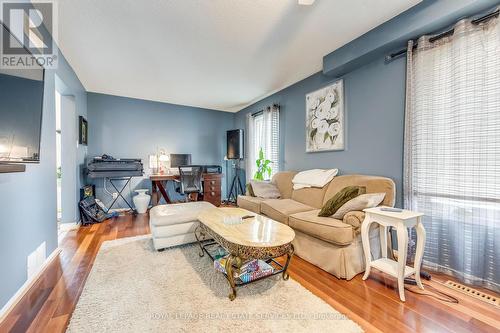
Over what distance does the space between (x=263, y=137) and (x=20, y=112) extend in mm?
3704

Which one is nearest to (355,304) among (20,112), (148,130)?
(20,112)

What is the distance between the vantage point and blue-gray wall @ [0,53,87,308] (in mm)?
1473

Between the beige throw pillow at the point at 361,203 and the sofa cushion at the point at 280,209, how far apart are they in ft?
1.92

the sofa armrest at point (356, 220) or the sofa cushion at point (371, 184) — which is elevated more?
the sofa cushion at point (371, 184)

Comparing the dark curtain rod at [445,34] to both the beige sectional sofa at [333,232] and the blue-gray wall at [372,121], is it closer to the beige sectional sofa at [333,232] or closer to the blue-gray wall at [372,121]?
the blue-gray wall at [372,121]

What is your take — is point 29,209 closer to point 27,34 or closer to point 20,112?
point 20,112

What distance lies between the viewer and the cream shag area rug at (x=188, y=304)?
1.32 m

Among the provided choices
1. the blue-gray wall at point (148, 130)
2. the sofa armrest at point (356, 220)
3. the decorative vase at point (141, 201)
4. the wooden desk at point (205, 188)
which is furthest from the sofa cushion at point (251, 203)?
the blue-gray wall at point (148, 130)

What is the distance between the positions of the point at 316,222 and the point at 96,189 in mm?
4413

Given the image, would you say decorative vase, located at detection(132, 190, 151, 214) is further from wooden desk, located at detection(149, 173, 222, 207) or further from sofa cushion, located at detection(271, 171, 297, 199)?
sofa cushion, located at detection(271, 171, 297, 199)

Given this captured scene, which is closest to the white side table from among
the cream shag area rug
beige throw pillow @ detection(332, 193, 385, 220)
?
beige throw pillow @ detection(332, 193, 385, 220)

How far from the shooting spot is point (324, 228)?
6.42ft

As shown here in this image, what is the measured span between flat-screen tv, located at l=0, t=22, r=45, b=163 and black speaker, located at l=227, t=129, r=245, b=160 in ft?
12.0

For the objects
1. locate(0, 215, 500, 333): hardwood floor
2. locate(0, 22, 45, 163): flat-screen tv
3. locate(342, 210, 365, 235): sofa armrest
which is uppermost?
locate(0, 22, 45, 163): flat-screen tv
